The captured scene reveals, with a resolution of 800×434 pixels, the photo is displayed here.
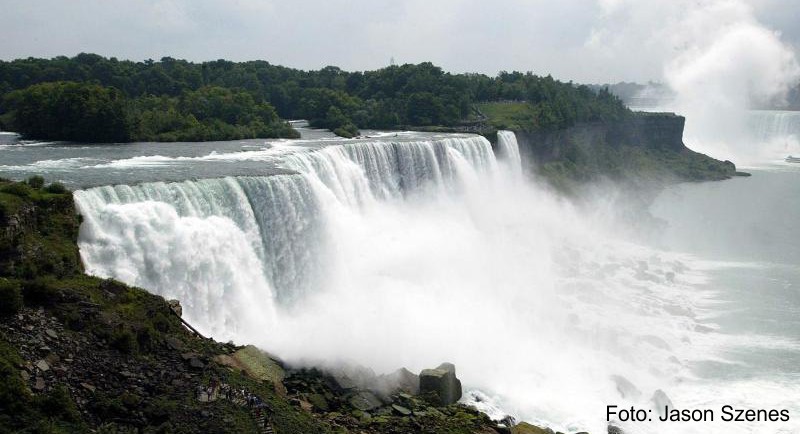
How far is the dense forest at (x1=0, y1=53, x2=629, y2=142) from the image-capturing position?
32844 mm

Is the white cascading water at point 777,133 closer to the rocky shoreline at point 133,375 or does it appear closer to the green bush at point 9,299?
the rocky shoreline at point 133,375

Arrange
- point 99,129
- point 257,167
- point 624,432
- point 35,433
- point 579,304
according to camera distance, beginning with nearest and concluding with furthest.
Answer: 1. point 35,433
2. point 624,432
3. point 257,167
4. point 579,304
5. point 99,129

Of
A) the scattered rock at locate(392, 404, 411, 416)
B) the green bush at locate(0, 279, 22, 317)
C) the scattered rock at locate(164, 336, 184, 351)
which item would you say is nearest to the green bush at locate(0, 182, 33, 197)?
the green bush at locate(0, 279, 22, 317)

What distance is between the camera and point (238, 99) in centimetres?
4253

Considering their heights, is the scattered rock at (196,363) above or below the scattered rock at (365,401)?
above

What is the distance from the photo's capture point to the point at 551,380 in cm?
1923

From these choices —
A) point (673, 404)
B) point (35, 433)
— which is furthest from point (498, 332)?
point (35, 433)

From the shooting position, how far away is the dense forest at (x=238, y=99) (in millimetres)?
32844

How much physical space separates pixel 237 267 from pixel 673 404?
1128cm

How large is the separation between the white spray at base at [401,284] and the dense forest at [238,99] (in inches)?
431

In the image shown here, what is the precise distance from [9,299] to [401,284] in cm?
Result: 1411

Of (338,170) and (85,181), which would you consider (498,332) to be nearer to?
(338,170)

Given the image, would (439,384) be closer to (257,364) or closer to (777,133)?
(257,364)

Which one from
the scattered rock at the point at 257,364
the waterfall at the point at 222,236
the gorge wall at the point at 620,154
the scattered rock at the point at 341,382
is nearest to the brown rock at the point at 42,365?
the scattered rock at the point at 257,364
